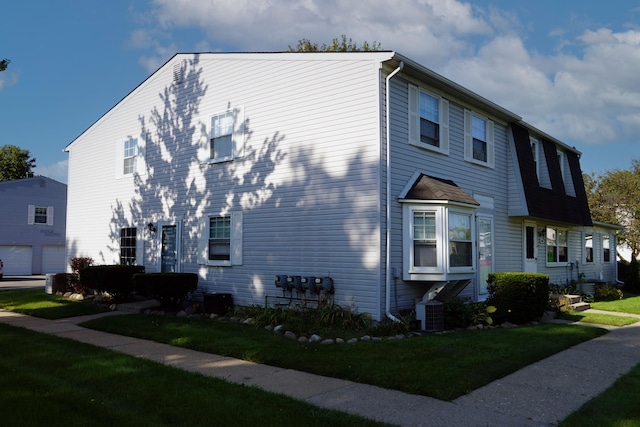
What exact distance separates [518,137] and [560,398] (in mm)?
10781

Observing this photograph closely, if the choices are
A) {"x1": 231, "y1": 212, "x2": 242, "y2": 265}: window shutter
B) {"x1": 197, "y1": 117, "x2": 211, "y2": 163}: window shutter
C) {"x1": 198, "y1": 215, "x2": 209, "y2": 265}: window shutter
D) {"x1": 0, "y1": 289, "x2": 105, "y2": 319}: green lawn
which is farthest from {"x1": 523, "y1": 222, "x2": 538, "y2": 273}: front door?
{"x1": 0, "y1": 289, "x2": 105, "y2": 319}: green lawn

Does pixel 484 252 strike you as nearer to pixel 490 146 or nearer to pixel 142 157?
pixel 490 146

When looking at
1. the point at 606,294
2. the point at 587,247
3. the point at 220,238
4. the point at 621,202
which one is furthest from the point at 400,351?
the point at 621,202

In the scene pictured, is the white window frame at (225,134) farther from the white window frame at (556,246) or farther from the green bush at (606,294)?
the green bush at (606,294)

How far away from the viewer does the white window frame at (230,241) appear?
12.9 metres

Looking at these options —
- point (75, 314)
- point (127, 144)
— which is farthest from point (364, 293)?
point (127, 144)

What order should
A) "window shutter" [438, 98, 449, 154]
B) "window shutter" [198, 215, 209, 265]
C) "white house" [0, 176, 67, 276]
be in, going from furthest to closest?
"white house" [0, 176, 67, 276]
"window shutter" [198, 215, 209, 265]
"window shutter" [438, 98, 449, 154]

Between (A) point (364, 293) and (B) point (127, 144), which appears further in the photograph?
(B) point (127, 144)

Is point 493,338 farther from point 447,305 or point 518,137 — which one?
point 518,137

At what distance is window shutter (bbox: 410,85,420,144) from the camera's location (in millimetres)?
11422

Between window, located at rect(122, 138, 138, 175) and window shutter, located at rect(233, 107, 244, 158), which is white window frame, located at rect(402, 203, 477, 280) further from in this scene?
window, located at rect(122, 138, 138, 175)

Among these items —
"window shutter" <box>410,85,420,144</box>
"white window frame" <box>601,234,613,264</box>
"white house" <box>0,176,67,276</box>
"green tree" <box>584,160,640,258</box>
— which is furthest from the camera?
"white house" <box>0,176,67,276</box>

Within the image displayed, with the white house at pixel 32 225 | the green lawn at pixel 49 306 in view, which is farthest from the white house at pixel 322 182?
the white house at pixel 32 225

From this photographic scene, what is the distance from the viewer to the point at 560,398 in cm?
607
